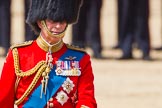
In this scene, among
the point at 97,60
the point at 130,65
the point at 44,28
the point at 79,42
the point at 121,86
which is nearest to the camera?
the point at 44,28

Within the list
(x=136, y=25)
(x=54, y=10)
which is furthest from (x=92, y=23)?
(x=54, y=10)

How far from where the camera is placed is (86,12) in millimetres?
13305

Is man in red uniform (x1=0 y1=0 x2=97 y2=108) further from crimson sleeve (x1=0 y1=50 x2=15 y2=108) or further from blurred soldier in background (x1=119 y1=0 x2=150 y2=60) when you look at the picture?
blurred soldier in background (x1=119 y1=0 x2=150 y2=60)

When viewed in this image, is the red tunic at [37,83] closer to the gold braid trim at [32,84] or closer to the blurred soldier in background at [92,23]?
the gold braid trim at [32,84]

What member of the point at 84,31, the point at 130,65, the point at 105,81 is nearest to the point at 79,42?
the point at 84,31

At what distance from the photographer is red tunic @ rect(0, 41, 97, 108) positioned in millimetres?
3832

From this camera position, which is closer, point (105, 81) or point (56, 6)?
point (56, 6)

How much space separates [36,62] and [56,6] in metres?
0.26

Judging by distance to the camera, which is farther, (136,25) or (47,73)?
(136,25)

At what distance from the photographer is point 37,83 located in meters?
3.87

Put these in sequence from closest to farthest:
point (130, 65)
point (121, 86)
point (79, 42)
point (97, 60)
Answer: point (121, 86) → point (130, 65) → point (97, 60) → point (79, 42)

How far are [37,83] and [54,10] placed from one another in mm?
331

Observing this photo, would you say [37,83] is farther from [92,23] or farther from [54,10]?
[92,23]

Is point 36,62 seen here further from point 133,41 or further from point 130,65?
point 133,41
